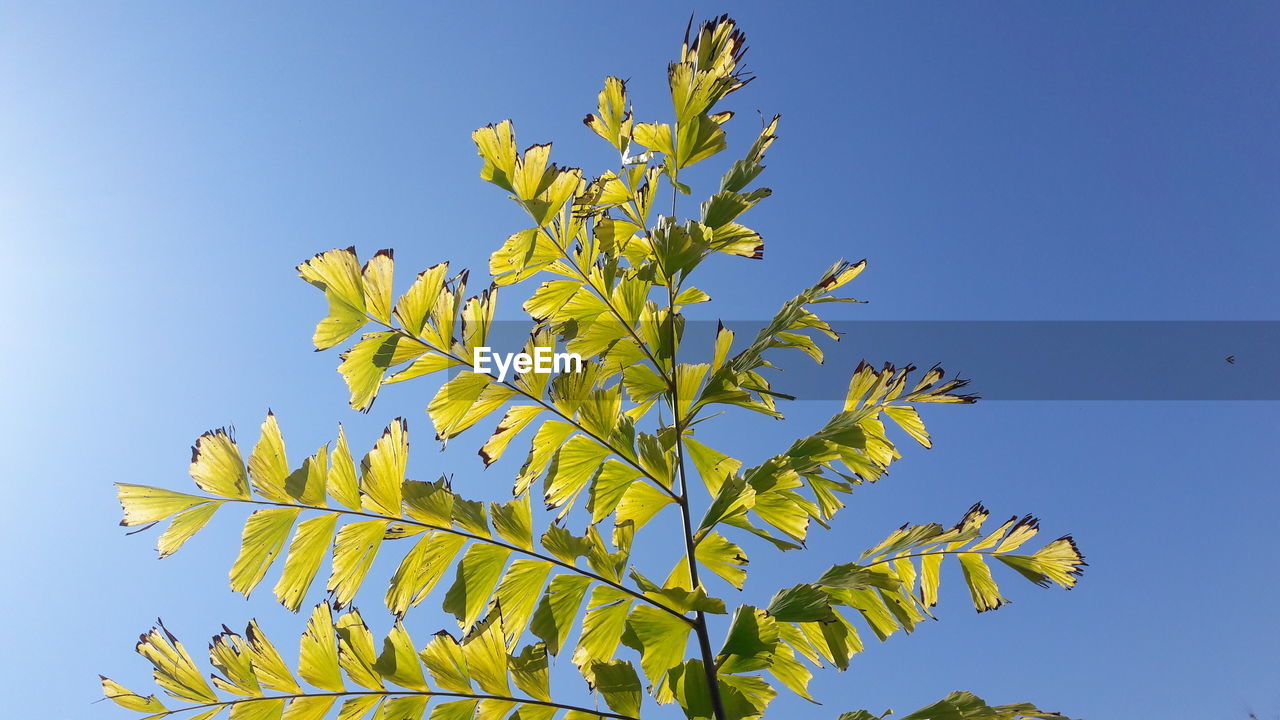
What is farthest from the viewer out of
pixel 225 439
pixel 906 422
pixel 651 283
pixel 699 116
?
pixel 906 422

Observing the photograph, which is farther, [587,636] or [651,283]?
[651,283]

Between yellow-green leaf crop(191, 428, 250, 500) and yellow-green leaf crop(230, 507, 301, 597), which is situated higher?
yellow-green leaf crop(191, 428, 250, 500)

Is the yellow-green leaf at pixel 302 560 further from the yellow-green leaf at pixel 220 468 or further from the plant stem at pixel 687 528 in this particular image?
the plant stem at pixel 687 528

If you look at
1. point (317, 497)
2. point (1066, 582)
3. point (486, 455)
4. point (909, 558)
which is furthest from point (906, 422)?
point (317, 497)

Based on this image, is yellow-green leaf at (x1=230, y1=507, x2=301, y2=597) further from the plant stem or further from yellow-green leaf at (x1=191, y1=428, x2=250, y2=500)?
the plant stem

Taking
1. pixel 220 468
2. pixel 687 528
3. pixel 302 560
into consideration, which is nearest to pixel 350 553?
pixel 302 560

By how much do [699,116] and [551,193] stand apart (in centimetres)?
31

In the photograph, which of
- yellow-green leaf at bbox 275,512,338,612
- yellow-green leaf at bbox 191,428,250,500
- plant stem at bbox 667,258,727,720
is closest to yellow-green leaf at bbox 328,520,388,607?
yellow-green leaf at bbox 275,512,338,612

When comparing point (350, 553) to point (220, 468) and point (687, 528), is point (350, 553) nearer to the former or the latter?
point (220, 468)

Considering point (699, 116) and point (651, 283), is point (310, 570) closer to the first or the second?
point (651, 283)

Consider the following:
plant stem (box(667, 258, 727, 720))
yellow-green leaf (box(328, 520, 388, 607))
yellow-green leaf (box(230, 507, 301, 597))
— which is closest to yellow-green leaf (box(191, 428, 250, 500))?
yellow-green leaf (box(230, 507, 301, 597))

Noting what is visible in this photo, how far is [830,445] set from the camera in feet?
4.78

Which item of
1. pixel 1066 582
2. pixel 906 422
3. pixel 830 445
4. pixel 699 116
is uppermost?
pixel 699 116

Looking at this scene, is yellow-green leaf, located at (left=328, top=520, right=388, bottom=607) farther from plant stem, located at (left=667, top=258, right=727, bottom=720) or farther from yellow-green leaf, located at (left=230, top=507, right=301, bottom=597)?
plant stem, located at (left=667, top=258, right=727, bottom=720)
